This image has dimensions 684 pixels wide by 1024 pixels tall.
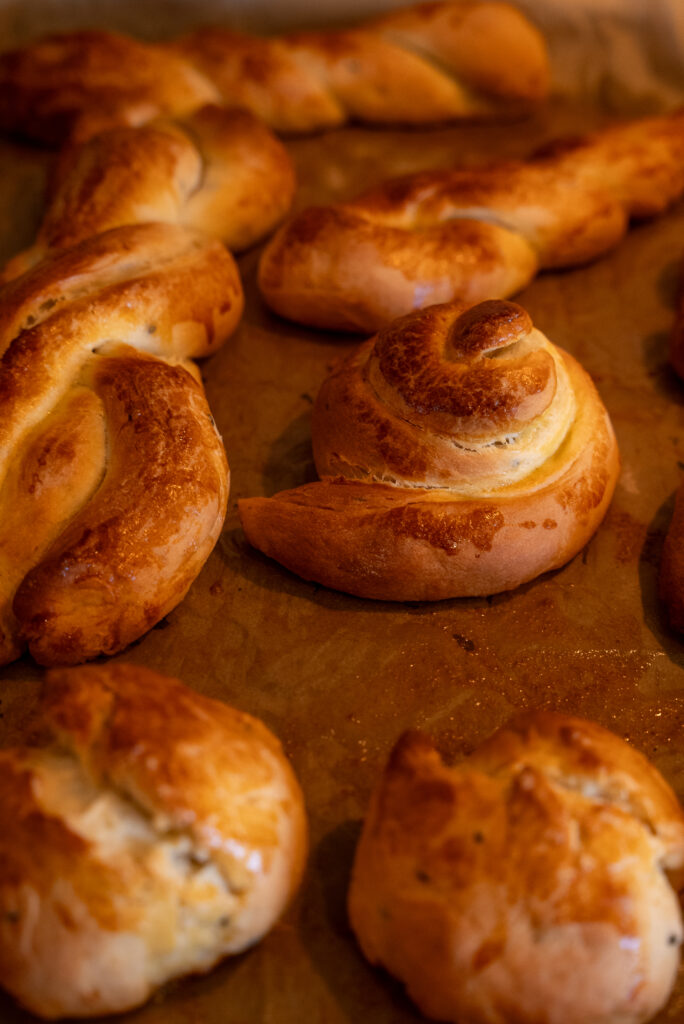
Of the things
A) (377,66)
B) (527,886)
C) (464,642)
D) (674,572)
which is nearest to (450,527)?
(464,642)

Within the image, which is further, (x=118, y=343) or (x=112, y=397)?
(x=118, y=343)

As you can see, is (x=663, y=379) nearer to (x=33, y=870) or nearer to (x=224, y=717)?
(x=224, y=717)

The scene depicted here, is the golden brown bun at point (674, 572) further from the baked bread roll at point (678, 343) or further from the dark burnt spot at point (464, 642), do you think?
the baked bread roll at point (678, 343)

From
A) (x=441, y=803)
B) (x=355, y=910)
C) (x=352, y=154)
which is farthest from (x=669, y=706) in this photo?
(x=352, y=154)

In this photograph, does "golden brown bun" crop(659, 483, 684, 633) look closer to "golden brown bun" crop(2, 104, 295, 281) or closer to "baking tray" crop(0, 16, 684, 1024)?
"baking tray" crop(0, 16, 684, 1024)

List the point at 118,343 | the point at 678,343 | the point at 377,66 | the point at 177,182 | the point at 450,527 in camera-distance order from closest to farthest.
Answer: the point at 450,527 → the point at 118,343 → the point at 678,343 → the point at 177,182 → the point at 377,66

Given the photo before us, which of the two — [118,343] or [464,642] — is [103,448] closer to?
[118,343]
